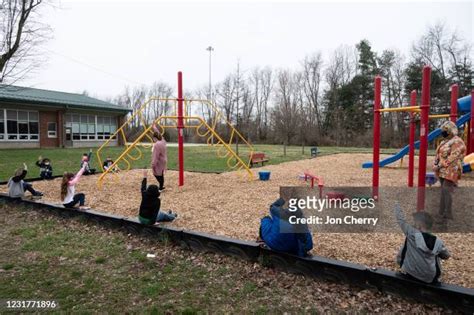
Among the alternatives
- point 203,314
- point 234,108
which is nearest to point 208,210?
point 203,314

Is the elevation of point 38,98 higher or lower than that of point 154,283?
higher

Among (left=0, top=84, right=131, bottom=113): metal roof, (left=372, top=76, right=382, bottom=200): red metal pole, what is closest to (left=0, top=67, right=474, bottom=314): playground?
(left=372, top=76, right=382, bottom=200): red metal pole

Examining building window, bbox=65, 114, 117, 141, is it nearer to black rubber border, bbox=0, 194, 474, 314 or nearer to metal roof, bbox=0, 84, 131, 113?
metal roof, bbox=0, 84, 131, 113

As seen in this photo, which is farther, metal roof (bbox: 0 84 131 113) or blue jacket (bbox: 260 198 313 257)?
metal roof (bbox: 0 84 131 113)

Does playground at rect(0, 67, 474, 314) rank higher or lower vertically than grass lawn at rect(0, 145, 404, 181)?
lower

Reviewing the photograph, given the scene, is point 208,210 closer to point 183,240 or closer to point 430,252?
point 183,240

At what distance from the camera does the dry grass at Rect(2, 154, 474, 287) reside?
4254mm

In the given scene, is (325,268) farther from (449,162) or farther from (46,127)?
(46,127)

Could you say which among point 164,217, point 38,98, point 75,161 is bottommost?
point 164,217

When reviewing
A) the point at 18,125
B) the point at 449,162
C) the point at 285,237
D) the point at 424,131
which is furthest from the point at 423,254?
the point at 18,125

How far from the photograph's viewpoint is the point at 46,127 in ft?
94.2

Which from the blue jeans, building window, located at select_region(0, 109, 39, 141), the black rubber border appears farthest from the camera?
building window, located at select_region(0, 109, 39, 141)

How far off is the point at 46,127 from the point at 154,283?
29.7 meters

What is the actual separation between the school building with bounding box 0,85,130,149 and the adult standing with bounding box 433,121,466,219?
1003 inches
